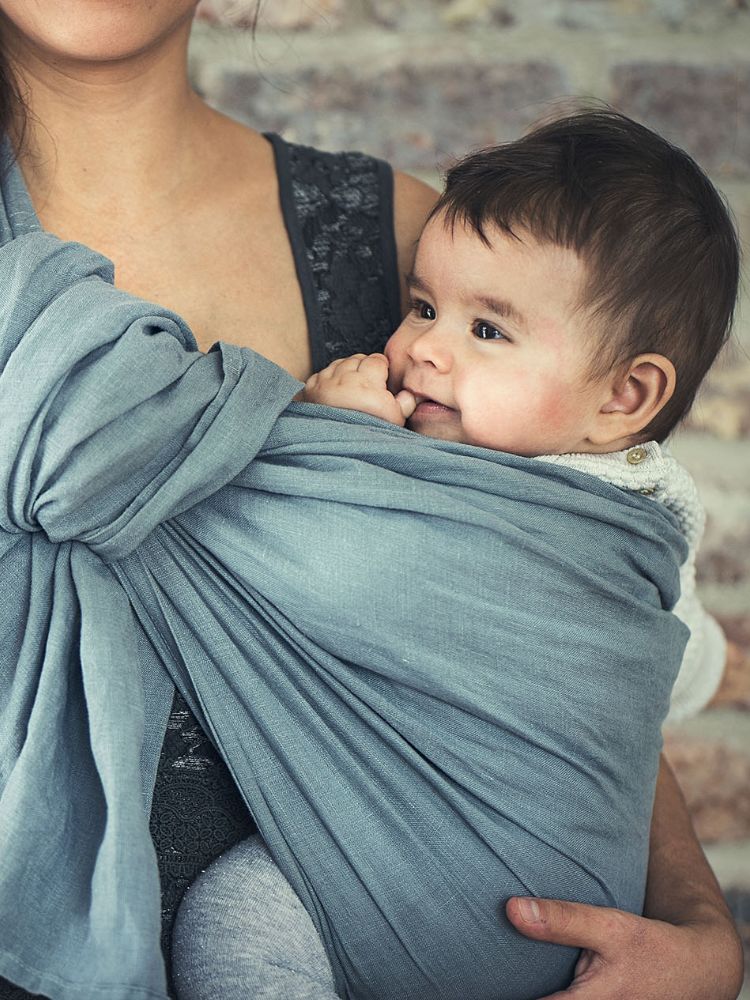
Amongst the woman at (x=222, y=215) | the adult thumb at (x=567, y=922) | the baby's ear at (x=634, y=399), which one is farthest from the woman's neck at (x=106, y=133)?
the adult thumb at (x=567, y=922)

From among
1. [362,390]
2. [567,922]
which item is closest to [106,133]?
[362,390]

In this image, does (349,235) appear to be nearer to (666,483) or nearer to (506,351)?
(506,351)

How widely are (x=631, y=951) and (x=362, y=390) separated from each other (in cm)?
49

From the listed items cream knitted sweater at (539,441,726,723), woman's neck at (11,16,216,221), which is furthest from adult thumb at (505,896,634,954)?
woman's neck at (11,16,216,221)

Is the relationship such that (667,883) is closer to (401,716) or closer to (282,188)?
(401,716)

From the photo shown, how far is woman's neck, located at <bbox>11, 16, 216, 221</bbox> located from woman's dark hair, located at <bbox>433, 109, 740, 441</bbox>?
271 millimetres

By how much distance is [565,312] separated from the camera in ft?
3.19

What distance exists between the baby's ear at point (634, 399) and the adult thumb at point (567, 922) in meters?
0.40

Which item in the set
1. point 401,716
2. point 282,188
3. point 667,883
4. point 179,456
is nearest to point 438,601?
point 401,716

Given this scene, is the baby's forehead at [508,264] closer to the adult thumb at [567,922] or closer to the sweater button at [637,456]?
the sweater button at [637,456]

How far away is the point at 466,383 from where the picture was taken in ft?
3.21

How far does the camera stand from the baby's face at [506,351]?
97cm

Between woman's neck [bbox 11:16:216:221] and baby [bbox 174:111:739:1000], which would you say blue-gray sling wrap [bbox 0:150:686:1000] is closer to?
baby [bbox 174:111:739:1000]

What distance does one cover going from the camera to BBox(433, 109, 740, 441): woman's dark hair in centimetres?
97
